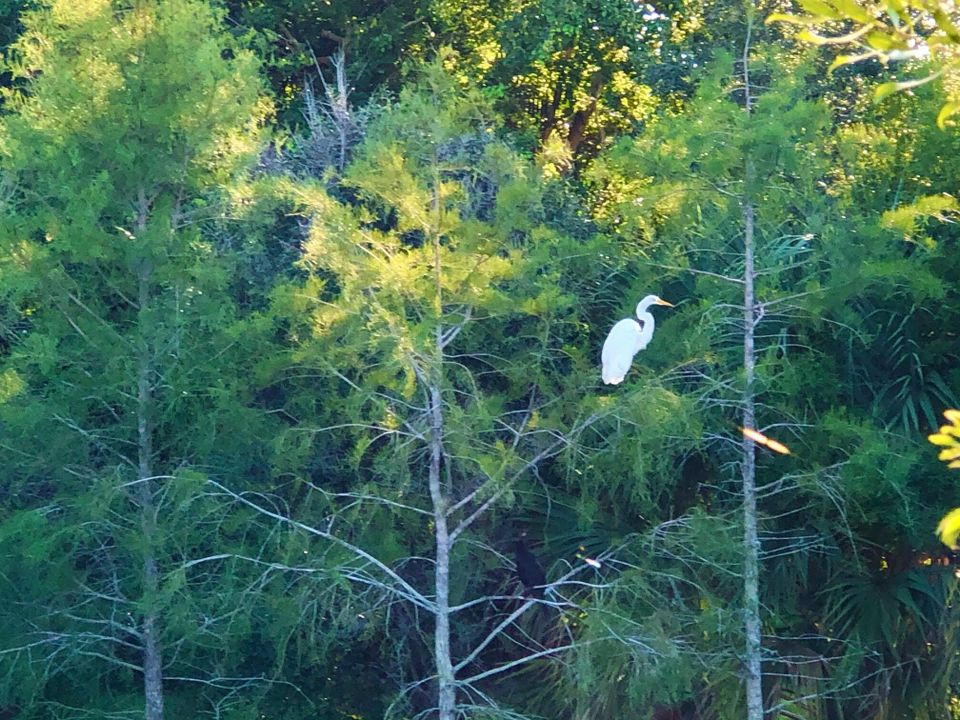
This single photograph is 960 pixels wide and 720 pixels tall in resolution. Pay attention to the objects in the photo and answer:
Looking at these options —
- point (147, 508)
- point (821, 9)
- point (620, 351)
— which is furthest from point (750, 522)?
point (821, 9)

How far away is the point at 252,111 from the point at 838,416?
383 cm

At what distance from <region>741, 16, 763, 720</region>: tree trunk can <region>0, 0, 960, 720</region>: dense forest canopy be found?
0.02 meters

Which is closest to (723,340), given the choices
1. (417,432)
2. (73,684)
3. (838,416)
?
(838,416)

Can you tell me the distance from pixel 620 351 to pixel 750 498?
0.96 meters

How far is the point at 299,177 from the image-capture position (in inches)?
335

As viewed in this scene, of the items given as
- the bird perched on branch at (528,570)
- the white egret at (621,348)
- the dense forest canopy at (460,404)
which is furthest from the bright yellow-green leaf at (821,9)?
the bird perched on branch at (528,570)

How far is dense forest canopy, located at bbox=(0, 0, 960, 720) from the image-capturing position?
639 cm

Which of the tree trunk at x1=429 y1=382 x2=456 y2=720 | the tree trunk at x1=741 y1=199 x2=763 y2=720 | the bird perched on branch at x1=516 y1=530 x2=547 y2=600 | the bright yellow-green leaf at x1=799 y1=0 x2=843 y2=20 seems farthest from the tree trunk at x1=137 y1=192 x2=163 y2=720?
the bright yellow-green leaf at x1=799 y1=0 x2=843 y2=20

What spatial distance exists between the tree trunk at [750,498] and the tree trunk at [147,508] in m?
3.09

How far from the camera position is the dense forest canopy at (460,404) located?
6.39 meters

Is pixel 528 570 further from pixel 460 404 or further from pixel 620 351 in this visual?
pixel 620 351

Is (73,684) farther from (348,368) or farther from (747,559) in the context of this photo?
(747,559)

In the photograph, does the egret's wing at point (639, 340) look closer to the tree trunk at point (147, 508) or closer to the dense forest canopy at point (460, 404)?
the dense forest canopy at point (460, 404)

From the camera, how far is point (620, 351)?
21.7ft
